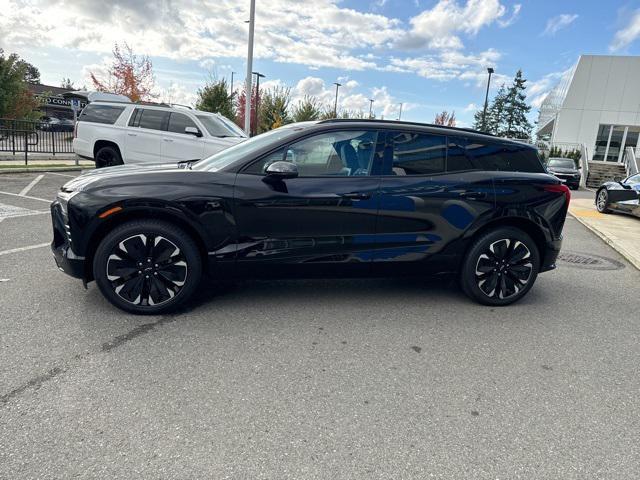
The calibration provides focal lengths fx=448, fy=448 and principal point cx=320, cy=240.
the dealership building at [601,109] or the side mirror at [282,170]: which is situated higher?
the dealership building at [601,109]

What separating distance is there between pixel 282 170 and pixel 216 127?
8.04m

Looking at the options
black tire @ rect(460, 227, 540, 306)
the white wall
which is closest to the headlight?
black tire @ rect(460, 227, 540, 306)

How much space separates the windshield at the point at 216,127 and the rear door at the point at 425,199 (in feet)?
24.5

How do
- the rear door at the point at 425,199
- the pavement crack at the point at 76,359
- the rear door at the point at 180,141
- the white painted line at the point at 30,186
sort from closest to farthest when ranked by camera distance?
the pavement crack at the point at 76,359 < the rear door at the point at 425,199 < the white painted line at the point at 30,186 < the rear door at the point at 180,141

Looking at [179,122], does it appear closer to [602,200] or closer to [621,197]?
[621,197]

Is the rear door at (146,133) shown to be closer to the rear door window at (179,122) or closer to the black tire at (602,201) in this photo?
the rear door window at (179,122)

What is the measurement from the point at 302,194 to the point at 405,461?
87.6 inches

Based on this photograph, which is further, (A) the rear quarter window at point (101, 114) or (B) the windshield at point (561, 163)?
(B) the windshield at point (561, 163)

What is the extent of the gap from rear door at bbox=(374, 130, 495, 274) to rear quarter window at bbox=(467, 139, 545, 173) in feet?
0.33

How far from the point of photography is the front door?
374 cm

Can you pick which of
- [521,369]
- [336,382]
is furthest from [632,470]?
[336,382]

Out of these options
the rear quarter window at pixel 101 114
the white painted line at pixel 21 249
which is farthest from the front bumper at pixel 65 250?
the rear quarter window at pixel 101 114

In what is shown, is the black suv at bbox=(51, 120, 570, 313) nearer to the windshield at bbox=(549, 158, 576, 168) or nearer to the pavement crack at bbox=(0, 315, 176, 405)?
the pavement crack at bbox=(0, 315, 176, 405)

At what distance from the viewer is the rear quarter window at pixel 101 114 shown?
10992 mm
